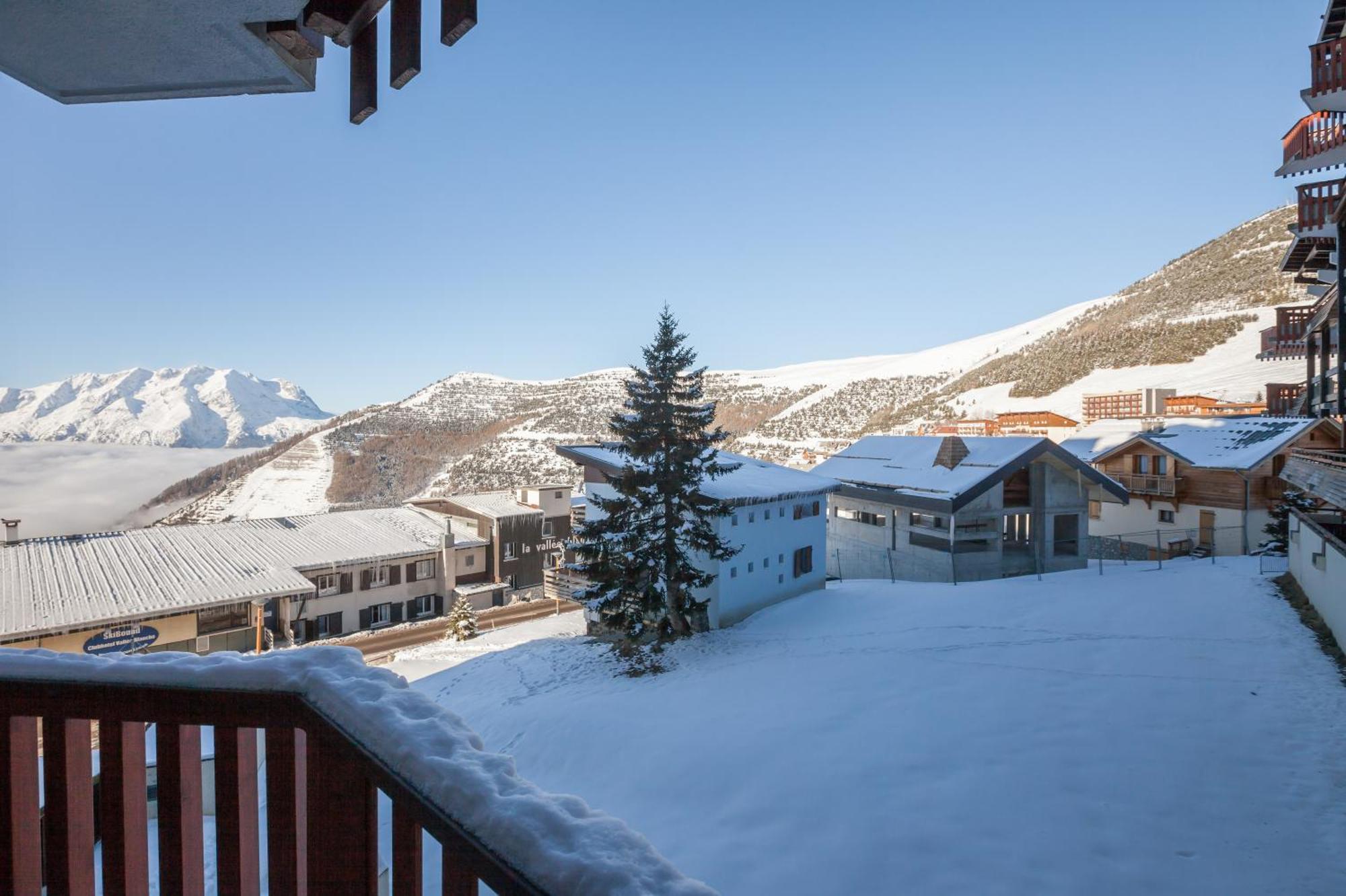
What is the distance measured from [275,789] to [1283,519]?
26.1 meters

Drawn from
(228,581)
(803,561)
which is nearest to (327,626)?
(228,581)

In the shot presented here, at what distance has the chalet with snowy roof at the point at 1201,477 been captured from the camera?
2150 centimetres

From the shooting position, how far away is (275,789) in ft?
5.03

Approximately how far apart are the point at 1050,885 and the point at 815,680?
667 centimetres

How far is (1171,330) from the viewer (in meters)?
59.0

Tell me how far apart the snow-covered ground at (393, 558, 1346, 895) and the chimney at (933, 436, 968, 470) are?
8065 mm

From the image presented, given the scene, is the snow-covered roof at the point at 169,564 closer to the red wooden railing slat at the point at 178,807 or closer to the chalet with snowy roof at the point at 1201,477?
the red wooden railing slat at the point at 178,807

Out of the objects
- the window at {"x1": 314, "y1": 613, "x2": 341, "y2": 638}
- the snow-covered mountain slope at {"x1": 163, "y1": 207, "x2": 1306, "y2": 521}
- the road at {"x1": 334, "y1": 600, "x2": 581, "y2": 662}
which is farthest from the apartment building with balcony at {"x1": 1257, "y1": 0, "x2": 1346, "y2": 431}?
the window at {"x1": 314, "y1": 613, "x2": 341, "y2": 638}

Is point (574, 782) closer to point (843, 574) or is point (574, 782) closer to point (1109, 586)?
point (1109, 586)

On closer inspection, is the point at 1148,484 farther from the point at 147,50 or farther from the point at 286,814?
the point at 147,50

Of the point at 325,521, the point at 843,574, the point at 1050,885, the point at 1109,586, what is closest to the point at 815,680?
the point at 1050,885

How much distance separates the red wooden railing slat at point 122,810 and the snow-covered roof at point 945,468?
68.2 ft

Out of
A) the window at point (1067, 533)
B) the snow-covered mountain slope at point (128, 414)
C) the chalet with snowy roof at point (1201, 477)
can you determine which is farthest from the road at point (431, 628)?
the chalet with snowy roof at point (1201, 477)

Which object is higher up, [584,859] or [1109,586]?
[584,859]
